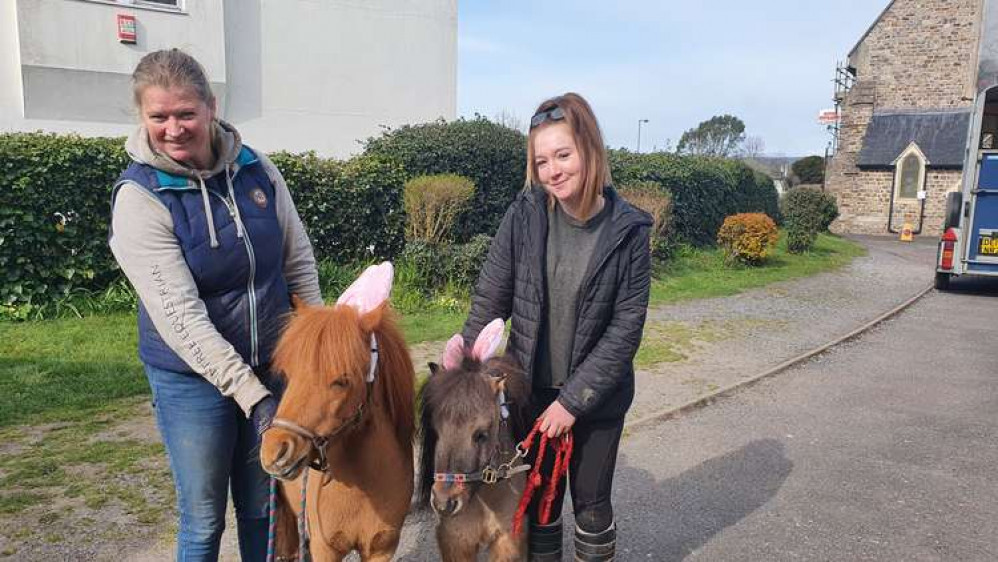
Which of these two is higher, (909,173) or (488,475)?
(909,173)

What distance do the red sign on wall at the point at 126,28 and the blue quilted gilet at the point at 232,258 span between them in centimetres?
1154

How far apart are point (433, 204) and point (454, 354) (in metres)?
7.54

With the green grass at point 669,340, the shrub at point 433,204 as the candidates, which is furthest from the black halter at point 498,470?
the shrub at point 433,204

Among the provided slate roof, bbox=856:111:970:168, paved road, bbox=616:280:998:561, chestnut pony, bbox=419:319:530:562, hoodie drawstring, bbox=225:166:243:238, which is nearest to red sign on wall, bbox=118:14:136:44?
paved road, bbox=616:280:998:561

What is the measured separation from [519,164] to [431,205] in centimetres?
271

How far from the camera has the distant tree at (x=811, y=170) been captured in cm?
4166

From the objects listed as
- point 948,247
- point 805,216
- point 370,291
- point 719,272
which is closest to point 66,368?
point 370,291

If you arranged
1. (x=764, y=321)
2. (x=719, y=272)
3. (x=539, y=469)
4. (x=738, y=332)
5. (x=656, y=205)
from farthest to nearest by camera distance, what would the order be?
(x=719, y=272), (x=656, y=205), (x=764, y=321), (x=738, y=332), (x=539, y=469)

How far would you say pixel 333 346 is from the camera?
2.09m

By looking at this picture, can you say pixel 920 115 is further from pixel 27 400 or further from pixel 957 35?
pixel 27 400

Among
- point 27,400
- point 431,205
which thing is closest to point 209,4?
point 431,205

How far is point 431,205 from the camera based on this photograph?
32.8 feet

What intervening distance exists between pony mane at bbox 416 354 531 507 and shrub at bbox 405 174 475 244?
7445 millimetres

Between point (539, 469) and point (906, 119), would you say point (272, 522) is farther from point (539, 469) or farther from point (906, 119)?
point (906, 119)
